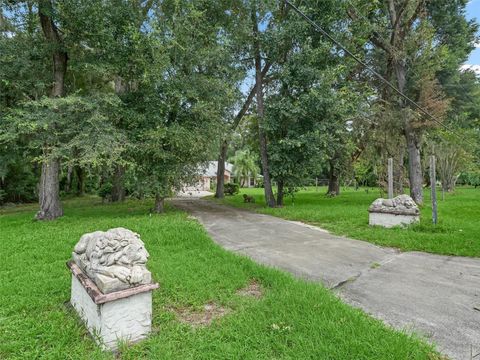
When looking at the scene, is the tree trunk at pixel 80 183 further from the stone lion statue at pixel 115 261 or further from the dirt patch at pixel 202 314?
the dirt patch at pixel 202 314

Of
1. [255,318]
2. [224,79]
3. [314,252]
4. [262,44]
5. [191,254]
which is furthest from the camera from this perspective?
[262,44]

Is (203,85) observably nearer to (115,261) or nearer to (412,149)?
(115,261)

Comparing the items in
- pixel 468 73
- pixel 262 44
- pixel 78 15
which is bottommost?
pixel 78 15

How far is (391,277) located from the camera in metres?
3.65

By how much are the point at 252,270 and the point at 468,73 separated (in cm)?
2052

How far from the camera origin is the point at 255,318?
2523mm

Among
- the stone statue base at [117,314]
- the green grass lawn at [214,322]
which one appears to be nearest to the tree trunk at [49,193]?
the green grass lawn at [214,322]

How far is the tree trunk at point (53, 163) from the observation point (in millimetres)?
8117

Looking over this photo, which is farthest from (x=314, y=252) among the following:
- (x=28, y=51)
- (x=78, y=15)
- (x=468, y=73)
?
(x=468, y=73)

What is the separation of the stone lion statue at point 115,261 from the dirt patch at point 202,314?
605 millimetres

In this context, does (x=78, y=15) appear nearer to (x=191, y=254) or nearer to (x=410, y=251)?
(x=191, y=254)

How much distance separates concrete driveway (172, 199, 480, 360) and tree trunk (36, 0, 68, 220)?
5.42 metres

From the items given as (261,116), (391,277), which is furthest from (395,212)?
(261,116)

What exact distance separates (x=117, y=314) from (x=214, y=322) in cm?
83
